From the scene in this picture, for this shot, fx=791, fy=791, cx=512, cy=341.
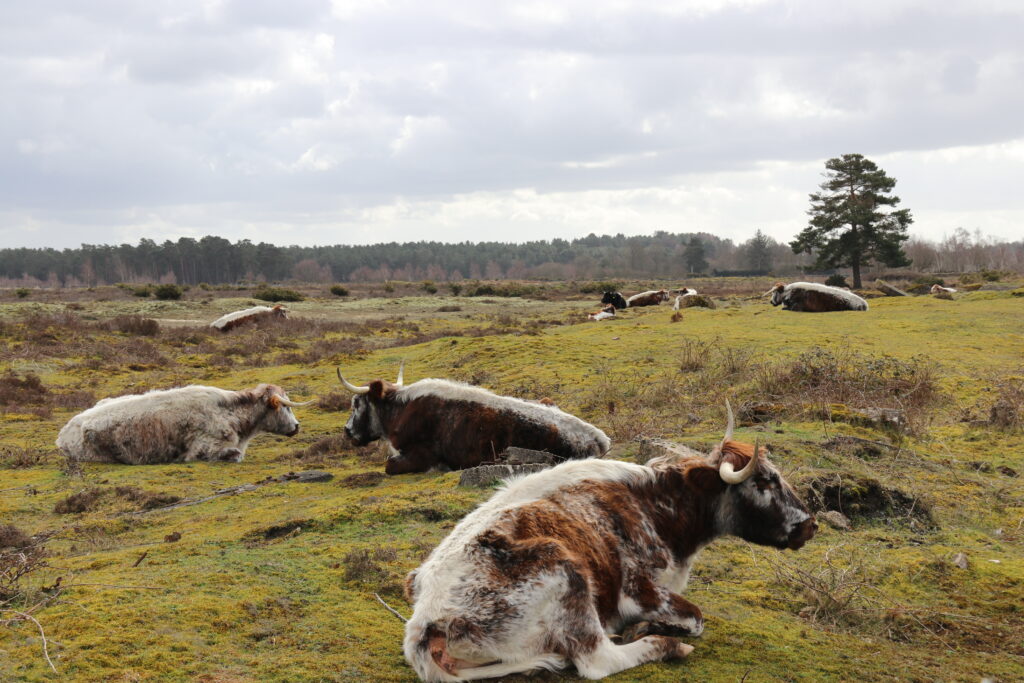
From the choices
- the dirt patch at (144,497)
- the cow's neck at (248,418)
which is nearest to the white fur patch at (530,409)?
the dirt patch at (144,497)

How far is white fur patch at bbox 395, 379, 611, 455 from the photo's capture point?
10883 millimetres

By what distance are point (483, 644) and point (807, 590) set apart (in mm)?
3022

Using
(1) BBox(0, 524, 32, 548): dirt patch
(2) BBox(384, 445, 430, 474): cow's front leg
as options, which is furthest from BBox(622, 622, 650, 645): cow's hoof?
(2) BBox(384, 445, 430, 474): cow's front leg

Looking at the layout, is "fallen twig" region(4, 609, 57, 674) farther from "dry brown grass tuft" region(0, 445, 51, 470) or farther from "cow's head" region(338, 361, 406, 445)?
"dry brown grass tuft" region(0, 445, 51, 470)

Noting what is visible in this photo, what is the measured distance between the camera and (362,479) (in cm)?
1101

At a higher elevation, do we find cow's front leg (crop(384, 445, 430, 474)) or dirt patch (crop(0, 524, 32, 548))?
dirt patch (crop(0, 524, 32, 548))

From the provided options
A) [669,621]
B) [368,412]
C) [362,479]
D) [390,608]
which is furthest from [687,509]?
[368,412]

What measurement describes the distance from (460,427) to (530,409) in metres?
1.09

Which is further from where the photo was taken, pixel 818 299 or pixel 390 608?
pixel 818 299

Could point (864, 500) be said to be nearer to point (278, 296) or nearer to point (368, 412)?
point (368, 412)

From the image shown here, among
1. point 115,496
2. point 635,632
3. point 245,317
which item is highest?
point 245,317

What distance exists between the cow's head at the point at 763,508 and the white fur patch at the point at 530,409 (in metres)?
4.72

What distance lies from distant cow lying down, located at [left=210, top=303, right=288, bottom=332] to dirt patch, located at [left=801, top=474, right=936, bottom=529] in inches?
1296

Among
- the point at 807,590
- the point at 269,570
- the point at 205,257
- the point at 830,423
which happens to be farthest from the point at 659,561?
the point at 205,257
